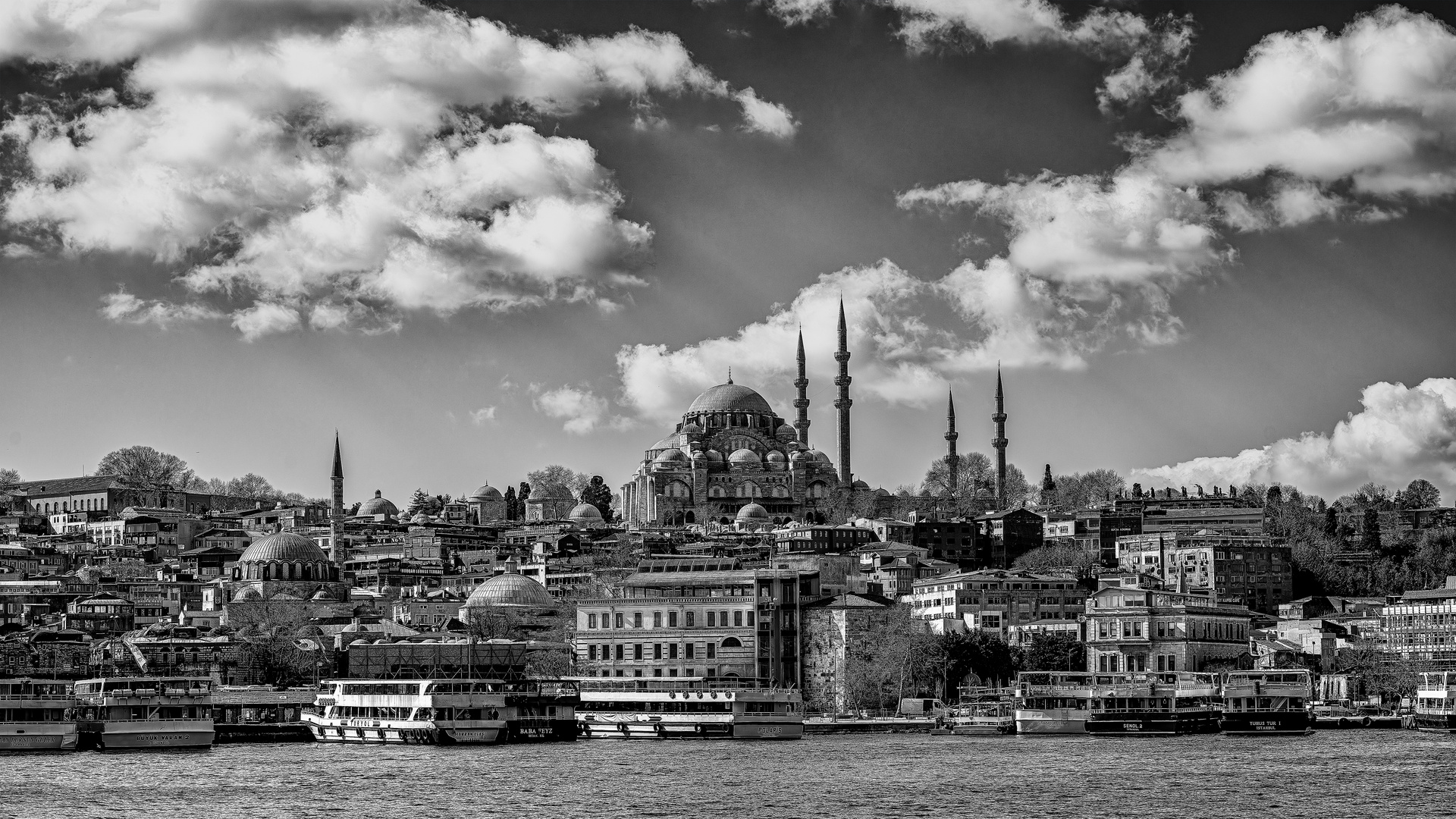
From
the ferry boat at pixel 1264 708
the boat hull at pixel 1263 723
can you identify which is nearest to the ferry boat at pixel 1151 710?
the ferry boat at pixel 1264 708

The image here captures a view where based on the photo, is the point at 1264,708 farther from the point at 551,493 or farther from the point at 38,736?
the point at 551,493

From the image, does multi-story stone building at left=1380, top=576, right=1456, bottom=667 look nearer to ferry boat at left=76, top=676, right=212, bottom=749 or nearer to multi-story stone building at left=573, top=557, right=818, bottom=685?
multi-story stone building at left=573, top=557, right=818, bottom=685

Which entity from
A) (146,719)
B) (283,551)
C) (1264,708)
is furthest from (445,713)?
(283,551)

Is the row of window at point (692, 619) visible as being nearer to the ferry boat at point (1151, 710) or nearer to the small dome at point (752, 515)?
the ferry boat at point (1151, 710)

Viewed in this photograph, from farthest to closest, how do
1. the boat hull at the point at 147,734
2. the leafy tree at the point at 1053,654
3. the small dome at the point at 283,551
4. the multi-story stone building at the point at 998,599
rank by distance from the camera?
1. the small dome at the point at 283,551
2. the multi-story stone building at the point at 998,599
3. the leafy tree at the point at 1053,654
4. the boat hull at the point at 147,734

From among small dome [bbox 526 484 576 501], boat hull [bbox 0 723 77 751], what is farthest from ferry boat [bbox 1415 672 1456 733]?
small dome [bbox 526 484 576 501]
